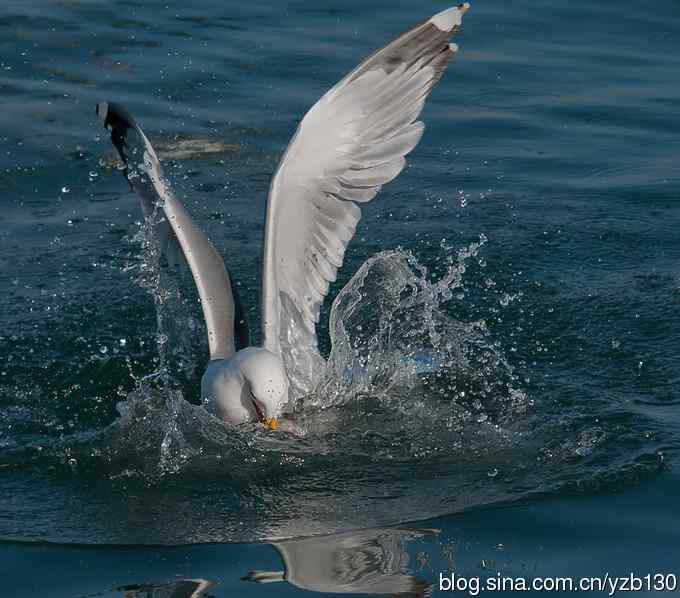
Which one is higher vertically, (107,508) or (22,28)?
(22,28)

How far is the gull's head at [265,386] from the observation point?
543 centimetres

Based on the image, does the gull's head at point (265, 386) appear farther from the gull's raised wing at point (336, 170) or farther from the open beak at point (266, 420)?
the gull's raised wing at point (336, 170)

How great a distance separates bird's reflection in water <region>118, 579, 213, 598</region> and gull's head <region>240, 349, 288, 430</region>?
1360 millimetres

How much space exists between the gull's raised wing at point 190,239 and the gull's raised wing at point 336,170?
215mm

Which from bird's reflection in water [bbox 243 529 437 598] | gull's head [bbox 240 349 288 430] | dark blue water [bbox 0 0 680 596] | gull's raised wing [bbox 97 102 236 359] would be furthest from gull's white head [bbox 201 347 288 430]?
bird's reflection in water [bbox 243 529 437 598]

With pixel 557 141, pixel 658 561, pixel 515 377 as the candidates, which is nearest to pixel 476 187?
pixel 557 141

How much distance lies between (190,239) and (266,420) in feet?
3.27

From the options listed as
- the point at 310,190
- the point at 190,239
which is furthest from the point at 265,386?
the point at 310,190

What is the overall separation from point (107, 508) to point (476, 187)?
4.24 metres

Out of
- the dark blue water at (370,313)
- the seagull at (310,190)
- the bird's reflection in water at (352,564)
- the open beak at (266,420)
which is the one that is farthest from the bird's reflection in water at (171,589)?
the seagull at (310,190)

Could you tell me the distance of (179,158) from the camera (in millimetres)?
8875

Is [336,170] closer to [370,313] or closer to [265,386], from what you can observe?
[370,313]

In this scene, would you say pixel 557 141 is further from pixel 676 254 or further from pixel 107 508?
pixel 107 508

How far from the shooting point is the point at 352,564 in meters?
4.26
